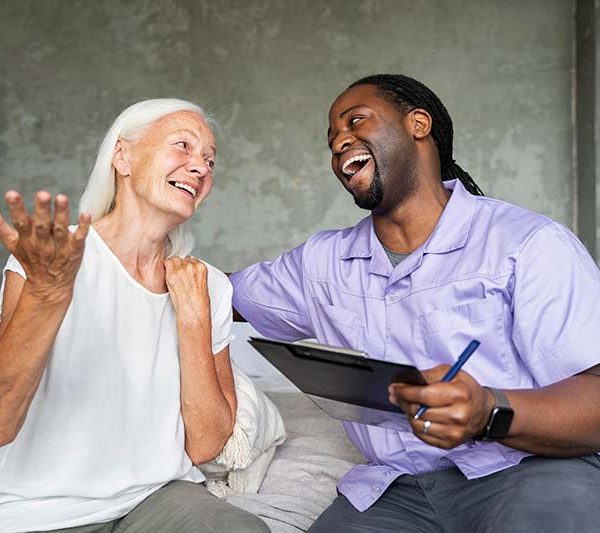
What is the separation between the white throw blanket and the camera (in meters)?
2.30

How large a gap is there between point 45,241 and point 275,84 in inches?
227

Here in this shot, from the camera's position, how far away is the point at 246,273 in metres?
2.69

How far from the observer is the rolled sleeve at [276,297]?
2.55m

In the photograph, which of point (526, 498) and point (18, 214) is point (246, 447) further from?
point (18, 214)

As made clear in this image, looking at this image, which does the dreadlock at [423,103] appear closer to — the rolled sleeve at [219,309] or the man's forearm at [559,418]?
the rolled sleeve at [219,309]

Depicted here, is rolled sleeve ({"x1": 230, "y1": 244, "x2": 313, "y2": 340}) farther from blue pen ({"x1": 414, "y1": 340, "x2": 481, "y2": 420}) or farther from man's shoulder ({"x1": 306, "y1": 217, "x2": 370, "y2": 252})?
blue pen ({"x1": 414, "y1": 340, "x2": 481, "y2": 420})

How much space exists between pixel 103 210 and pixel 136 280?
219 millimetres

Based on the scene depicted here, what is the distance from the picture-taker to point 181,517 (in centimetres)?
196

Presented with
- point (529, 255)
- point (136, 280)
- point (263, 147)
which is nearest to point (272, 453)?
point (136, 280)

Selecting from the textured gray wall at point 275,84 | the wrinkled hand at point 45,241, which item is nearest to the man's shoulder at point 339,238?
the wrinkled hand at point 45,241

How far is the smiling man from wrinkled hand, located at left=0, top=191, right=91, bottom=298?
611mm

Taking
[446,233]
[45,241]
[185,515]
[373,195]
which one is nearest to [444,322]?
[446,233]

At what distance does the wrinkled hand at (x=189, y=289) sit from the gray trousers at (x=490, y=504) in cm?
57

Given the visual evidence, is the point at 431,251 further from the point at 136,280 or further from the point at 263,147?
the point at 263,147
